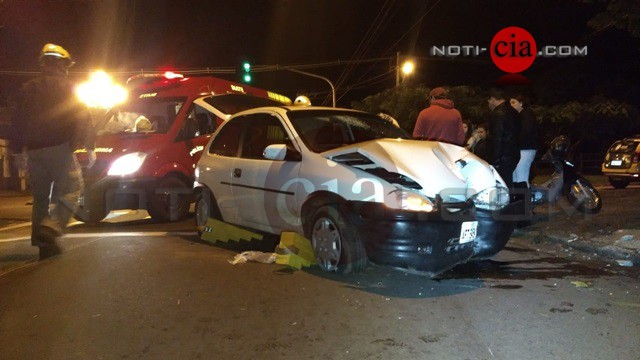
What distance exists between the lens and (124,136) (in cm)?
818

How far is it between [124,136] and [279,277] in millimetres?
4293

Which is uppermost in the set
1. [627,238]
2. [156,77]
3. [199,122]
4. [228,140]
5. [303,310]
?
[156,77]

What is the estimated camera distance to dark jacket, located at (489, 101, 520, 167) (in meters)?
7.10

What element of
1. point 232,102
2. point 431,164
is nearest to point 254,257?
point 431,164

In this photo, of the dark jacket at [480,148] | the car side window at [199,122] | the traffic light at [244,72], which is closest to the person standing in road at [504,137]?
the dark jacket at [480,148]

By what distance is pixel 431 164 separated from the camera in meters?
4.87

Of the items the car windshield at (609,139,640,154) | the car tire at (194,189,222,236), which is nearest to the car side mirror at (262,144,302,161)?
the car tire at (194,189,222,236)

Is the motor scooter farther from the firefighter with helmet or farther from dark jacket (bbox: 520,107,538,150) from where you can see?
the firefighter with helmet

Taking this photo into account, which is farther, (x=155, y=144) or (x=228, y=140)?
(x=155, y=144)

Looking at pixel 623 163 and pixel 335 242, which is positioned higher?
pixel 623 163

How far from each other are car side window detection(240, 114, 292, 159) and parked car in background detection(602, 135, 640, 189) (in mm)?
11451

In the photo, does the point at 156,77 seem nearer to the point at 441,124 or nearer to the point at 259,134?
the point at 259,134

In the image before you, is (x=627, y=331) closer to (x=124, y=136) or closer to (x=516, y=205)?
(x=516, y=205)

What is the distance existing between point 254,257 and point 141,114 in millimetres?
4598
